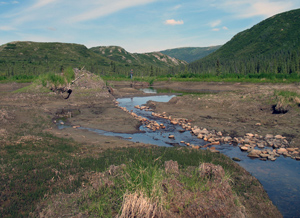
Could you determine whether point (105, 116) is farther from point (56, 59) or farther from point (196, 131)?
point (56, 59)

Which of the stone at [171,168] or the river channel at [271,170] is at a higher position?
the stone at [171,168]

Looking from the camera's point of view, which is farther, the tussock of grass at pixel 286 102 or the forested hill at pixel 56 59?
the forested hill at pixel 56 59

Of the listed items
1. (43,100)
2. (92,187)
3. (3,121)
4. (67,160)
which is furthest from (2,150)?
(43,100)

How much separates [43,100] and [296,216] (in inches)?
1211

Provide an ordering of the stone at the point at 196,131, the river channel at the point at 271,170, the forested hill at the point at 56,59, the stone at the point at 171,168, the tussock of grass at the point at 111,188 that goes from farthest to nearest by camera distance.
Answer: the forested hill at the point at 56,59 < the stone at the point at 196,131 < the river channel at the point at 271,170 < the stone at the point at 171,168 < the tussock of grass at the point at 111,188

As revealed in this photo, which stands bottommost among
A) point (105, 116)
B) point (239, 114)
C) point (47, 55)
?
point (239, 114)

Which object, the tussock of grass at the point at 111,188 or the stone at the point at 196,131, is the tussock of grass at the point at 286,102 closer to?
the stone at the point at 196,131

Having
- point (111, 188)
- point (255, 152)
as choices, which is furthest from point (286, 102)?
point (111, 188)

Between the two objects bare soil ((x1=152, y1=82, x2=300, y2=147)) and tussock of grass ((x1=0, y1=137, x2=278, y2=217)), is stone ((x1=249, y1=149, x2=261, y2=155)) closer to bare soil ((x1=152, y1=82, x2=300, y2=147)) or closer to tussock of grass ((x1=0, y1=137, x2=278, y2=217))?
bare soil ((x1=152, y1=82, x2=300, y2=147))

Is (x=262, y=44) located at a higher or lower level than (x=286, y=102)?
higher

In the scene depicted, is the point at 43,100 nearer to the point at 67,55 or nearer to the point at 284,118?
the point at 284,118

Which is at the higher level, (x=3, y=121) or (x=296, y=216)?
(x=3, y=121)

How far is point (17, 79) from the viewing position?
61.5 m

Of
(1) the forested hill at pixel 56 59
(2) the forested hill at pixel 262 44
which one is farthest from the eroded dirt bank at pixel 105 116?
(2) the forested hill at pixel 262 44
